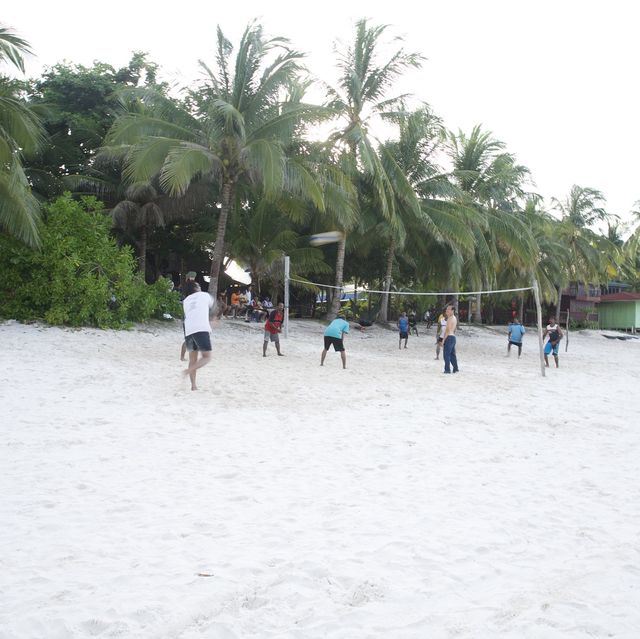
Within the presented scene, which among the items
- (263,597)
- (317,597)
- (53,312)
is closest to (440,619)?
(317,597)

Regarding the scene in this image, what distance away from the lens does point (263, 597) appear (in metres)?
2.75

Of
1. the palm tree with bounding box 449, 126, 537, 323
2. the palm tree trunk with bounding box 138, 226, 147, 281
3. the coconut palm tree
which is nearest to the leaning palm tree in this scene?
the palm tree trunk with bounding box 138, 226, 147, 281

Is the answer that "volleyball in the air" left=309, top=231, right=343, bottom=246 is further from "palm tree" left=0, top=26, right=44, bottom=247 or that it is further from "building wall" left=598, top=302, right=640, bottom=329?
"building wall" left=598, top=302, right=640, bottom=329

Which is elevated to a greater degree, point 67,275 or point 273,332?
point 67,275

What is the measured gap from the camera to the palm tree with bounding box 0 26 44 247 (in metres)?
10.5

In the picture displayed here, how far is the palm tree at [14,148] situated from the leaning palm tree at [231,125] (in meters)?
2.75

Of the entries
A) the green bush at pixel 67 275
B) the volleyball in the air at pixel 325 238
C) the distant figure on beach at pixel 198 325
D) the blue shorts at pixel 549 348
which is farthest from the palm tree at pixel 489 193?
the distant figure on beach at pixel 198 325

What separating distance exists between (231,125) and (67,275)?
17.7 feet

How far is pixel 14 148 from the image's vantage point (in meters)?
11.7

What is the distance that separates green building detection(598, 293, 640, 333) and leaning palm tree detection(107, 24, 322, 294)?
34734 millimetres

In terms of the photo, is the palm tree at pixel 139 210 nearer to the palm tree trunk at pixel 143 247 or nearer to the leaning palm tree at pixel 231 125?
the palm tree trunk at pixel 143 247

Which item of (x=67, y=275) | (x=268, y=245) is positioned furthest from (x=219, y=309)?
(x=268, y=245)

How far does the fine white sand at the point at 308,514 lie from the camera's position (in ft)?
8.58

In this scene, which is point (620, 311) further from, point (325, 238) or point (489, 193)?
point (325, 238)
